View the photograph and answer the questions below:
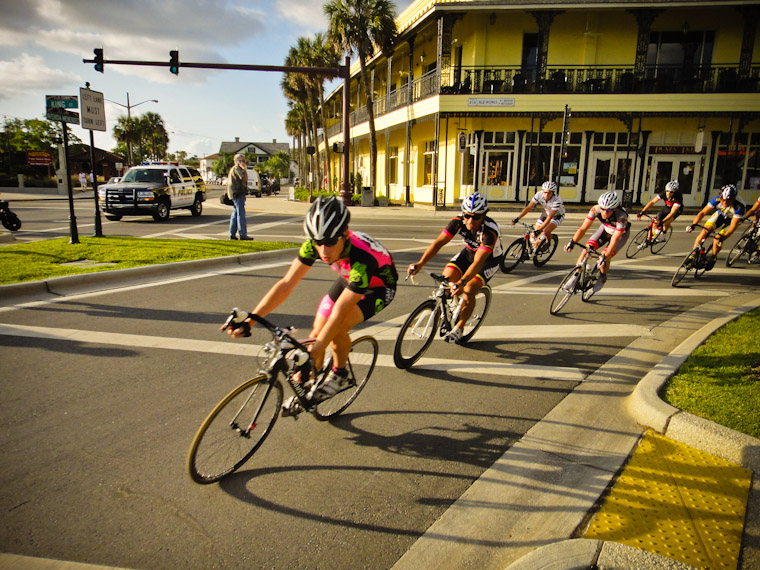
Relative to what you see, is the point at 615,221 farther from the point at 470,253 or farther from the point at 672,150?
the point at 672,150

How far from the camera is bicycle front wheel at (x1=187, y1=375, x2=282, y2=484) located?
3.12m

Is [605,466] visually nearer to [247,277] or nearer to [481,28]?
[247,277]

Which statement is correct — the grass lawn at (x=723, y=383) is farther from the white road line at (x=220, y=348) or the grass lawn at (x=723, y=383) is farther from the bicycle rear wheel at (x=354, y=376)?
the bicycle rear wheel at (x=354, y=376)

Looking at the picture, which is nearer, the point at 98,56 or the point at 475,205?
the point at 475,205

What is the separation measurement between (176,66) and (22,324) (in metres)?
15.3

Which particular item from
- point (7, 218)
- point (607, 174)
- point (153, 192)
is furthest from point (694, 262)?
point (607, 174)

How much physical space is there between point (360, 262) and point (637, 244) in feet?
38.5

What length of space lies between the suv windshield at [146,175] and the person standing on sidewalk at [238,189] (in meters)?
7.96

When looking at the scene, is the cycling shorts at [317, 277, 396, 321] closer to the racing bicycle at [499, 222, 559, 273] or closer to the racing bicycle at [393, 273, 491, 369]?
the racing bicycle at [393, 273, 491, 369]

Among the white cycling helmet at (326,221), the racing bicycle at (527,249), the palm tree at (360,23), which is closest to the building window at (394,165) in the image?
the palm tree at (360,23)

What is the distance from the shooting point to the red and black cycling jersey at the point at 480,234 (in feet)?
18.6

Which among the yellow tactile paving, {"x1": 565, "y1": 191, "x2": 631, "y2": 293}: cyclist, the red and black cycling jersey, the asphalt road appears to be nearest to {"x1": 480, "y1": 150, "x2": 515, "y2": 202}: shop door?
{"x1": 565, "y1": 191, "x2": 631, "y2": 293}: cyclist

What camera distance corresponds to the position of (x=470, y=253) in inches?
241

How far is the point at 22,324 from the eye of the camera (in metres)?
6.25
